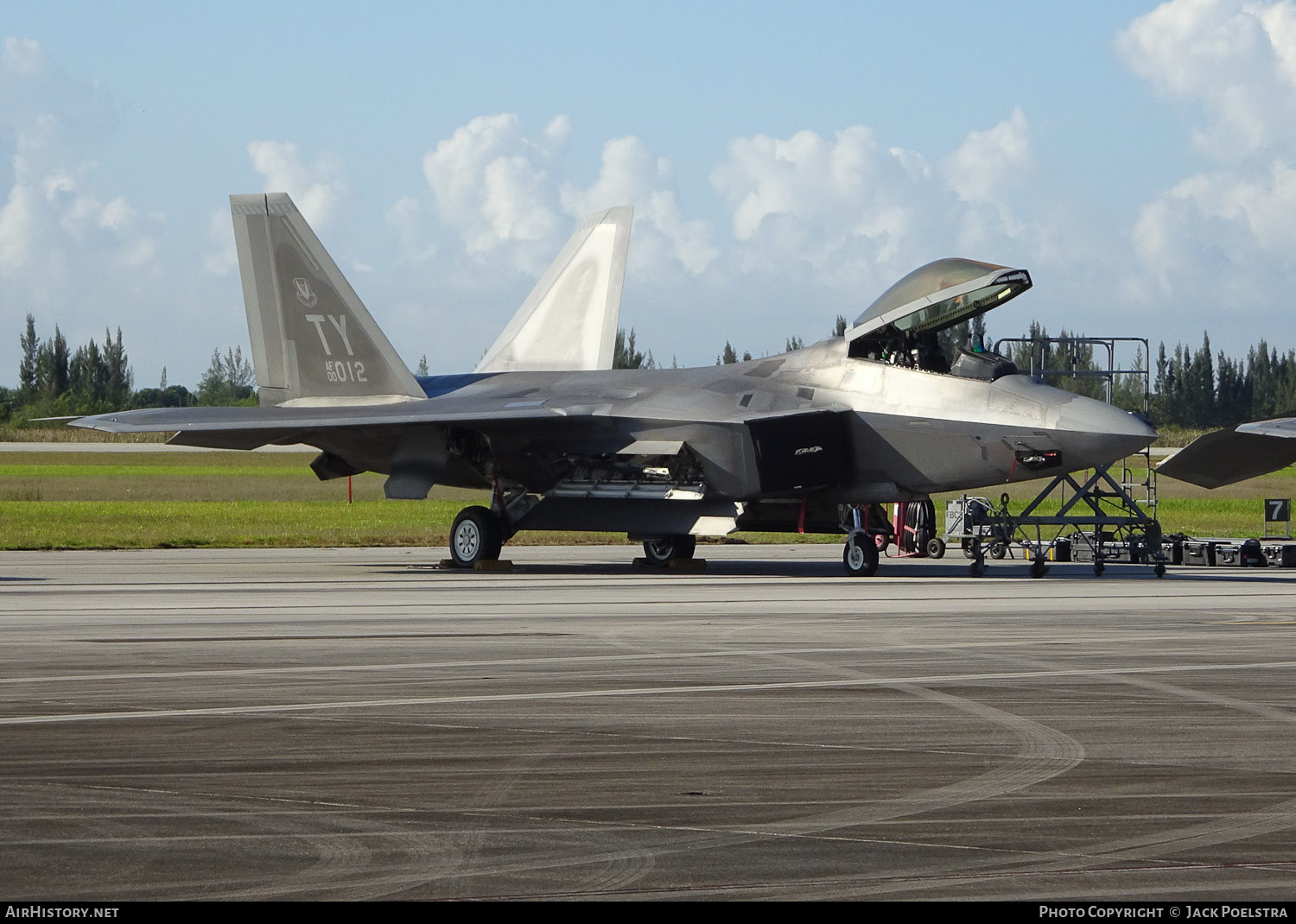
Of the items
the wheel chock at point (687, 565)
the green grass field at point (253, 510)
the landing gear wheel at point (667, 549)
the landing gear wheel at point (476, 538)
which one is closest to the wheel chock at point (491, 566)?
the landing gear wheel at point (476, 538)

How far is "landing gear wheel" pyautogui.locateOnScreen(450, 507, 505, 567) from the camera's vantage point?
22156mm

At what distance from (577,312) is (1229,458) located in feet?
36.9

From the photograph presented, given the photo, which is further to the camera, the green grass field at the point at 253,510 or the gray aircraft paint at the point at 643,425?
the green grass field at the point at 253,510

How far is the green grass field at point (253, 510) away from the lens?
30000mm

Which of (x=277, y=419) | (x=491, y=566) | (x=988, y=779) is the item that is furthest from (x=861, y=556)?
(x=988, y=779)

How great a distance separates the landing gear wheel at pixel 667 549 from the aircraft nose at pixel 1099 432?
627 centimetres

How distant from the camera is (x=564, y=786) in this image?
622 cm

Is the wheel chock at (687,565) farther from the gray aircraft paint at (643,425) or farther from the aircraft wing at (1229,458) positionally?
the aircraft wing at (1229,458)

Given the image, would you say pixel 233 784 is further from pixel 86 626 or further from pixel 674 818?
pixel 86 626

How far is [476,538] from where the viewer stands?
72.7 ft

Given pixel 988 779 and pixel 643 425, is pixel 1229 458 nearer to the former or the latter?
pixel 643 425

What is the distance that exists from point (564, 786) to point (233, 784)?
135 centimetres

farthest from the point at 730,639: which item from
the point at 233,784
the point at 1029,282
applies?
the point at 1029,282
